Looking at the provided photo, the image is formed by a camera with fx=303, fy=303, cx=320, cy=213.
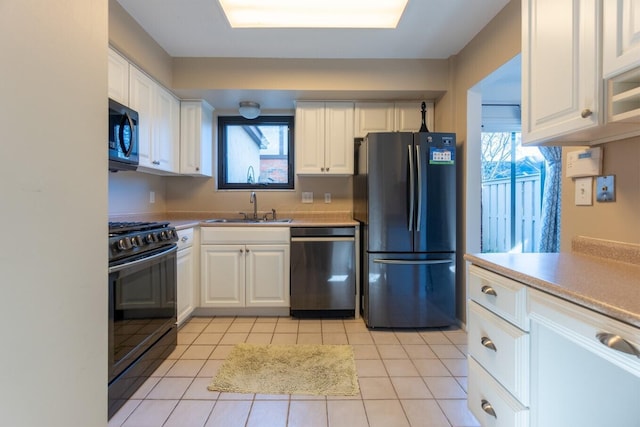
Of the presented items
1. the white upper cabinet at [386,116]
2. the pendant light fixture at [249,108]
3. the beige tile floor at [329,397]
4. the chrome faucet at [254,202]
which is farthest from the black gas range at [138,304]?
the white upper cabinet at [386,116]

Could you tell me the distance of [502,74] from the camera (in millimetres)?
2201

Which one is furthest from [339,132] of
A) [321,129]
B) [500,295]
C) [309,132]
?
[500,295]

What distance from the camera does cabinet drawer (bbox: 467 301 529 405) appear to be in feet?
3.48

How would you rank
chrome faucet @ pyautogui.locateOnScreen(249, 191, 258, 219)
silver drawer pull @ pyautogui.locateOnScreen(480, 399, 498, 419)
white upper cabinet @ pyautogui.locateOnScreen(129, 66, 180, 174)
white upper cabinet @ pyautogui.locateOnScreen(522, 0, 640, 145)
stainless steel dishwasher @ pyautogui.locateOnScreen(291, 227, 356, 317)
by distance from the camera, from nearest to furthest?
white upper cabinet @ pyautogui.locateOnScreen(522, 0, 640, 145), silver drawer pull @ pyautogui.locateOnScreen(480, 399, 498, 419), white upper cabinet @ pyautogui.locateOnScreen(129, 66, 180, 174), stainless steel dishwasher @ pyautogui.locateOnScreen(291, 227, 356, 317), chrome faucet @ pyautogui.locateOnScreen(249, 191, 258, 219)

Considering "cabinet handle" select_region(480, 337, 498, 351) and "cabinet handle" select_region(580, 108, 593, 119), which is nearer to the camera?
"cabinet handle" select_region(580, 108, 593, 119)

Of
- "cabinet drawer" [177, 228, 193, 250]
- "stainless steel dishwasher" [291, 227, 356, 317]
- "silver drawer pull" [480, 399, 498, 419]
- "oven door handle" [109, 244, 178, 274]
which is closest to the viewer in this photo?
"silver drawer pull" [480, 399, 498, 419]

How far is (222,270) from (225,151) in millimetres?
1385

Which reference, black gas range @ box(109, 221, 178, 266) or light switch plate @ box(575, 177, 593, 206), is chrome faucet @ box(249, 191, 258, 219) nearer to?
black gas range @ box(109, 221, 178, 266)

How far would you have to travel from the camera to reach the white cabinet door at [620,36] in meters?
0.92

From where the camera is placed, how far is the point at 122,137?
1.89 m

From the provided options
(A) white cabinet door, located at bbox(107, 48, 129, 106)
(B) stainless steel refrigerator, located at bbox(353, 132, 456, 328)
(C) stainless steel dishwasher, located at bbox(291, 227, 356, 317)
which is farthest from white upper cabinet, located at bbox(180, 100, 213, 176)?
(B) stainless steel refrigerator, located at bbox(353, 132, 456, 328)

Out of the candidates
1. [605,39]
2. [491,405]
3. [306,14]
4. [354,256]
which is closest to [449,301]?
[354,256]

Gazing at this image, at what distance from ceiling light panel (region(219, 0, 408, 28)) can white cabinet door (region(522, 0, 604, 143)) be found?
114cm

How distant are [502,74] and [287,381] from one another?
2.55m
